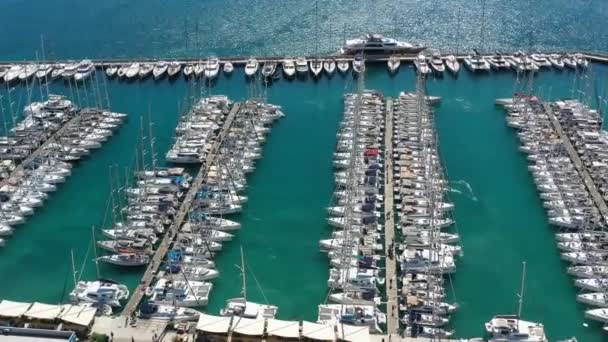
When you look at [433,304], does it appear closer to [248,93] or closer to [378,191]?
[378,191]

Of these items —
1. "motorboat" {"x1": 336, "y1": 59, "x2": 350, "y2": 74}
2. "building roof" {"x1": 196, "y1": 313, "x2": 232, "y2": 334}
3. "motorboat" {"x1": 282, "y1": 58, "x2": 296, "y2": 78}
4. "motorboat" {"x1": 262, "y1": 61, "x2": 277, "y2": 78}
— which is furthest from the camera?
"motorboat" {"x1": 336, "y1": 59, "x2": 350, "y2": 74}

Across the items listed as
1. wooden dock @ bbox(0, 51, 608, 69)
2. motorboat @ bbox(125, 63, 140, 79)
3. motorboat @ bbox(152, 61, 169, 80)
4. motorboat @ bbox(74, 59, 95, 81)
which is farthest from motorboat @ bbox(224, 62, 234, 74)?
motorboat @ bbox(74, 59, 95, 81)

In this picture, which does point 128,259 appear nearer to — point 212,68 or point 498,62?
A: point 212,68

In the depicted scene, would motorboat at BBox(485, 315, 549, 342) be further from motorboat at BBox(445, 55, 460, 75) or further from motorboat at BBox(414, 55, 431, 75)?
motorboat at BBox(445, 55, 460, 75)

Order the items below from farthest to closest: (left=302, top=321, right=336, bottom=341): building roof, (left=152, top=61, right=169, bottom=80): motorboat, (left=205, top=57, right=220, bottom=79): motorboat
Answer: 1. (left=152, top=61, right=169, bottom=80): motorboat
2. (left=205, top=57, right=220, bottom=79): motorboat
3. (left=302, top=321, right=336, bottom=341): building roof

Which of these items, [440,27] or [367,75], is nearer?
[367,75]

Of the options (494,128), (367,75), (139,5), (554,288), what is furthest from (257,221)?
(139,5)

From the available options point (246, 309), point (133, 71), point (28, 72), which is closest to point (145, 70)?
point (133, 71)
